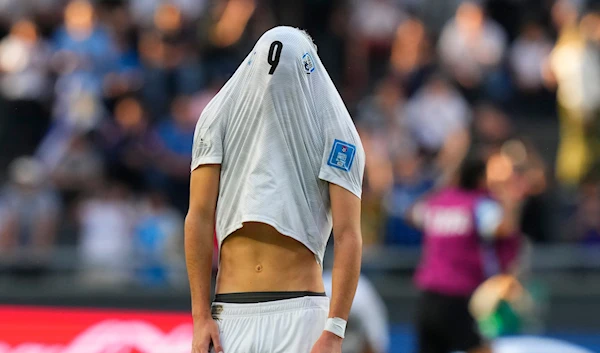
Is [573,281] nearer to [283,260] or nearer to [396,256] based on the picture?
[396,256]

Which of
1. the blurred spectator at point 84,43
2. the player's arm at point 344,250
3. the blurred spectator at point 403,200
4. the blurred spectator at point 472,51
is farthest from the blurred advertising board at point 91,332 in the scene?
the blurred spectator at point 472,51

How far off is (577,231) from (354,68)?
3.76 meters

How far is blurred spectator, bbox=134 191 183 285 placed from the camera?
34.8ft

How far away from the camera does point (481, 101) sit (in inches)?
524

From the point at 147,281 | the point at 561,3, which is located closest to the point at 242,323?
the point at 147,281

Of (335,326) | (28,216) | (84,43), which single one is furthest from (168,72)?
(335,326)

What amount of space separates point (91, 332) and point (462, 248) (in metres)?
3.03

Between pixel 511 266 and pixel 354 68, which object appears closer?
pixel 511 266

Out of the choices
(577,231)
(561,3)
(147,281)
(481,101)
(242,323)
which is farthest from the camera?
(561,3)

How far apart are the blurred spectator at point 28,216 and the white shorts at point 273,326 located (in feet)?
24.4

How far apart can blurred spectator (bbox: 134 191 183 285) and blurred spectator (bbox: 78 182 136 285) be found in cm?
13

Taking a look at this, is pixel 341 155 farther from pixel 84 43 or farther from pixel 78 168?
pixel 84 43

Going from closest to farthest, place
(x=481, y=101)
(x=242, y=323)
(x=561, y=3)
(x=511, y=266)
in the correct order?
(x=242, y=323) < (x=511, y=266) < (x=481, y=101) < (x=561, y=3)

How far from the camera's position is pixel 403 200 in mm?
11430
